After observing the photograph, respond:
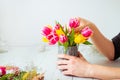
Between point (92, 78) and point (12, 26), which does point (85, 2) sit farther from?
point (92, 78)

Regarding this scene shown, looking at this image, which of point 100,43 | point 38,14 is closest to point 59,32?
point 100,43

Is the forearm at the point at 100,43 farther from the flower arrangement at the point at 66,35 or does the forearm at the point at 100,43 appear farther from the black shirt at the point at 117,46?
the flower arrangement at the point at 66,35

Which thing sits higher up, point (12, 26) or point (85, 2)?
point (85, 2)

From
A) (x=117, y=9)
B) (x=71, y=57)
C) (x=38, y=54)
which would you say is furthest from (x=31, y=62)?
(x=117, y=9)

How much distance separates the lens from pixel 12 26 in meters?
1.53

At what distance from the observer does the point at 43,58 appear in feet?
3.97

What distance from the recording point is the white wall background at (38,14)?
1.51m

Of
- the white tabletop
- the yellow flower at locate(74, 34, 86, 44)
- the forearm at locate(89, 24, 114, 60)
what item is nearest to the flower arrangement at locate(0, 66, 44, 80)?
the white tabletop

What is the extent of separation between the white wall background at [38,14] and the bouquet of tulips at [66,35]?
57cm

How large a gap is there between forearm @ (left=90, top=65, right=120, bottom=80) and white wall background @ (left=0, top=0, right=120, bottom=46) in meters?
0.66

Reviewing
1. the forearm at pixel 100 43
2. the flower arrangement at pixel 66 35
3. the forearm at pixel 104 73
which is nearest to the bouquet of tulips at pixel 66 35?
the flower arrangement at pixel 66 35

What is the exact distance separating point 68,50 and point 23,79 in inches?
9.4

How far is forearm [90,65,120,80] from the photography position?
97 centimetres

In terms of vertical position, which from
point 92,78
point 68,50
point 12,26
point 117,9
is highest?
point 117,9
